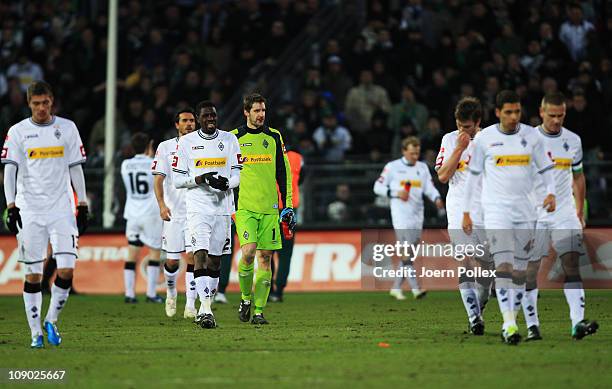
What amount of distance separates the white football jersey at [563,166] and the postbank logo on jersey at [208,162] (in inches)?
149

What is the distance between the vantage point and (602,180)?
21562 millimetres

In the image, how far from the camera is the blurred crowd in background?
2330cm

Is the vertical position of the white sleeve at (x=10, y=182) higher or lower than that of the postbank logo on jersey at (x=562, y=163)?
lower

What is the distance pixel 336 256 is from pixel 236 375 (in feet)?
42.2

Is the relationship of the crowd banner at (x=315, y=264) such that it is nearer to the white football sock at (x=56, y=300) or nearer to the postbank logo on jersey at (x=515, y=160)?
the postbank logo on jersey at (x=515, y=160)

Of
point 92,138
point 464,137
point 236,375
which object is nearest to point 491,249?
point 464,137

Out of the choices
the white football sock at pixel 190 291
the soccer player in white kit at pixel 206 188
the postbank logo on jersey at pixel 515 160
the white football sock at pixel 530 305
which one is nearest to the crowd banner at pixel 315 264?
the white football sock at pixel 190 291

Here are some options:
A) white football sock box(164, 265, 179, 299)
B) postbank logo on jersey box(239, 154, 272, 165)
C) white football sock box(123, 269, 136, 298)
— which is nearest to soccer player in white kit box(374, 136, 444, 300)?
white football sock box(123, 269, 136, 298)

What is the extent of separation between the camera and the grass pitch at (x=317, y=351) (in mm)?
9055

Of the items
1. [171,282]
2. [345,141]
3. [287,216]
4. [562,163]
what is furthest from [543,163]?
[345,141]

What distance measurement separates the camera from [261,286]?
14.5 m

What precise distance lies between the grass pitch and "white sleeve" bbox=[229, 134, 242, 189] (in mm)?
1722

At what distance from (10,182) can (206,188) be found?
2.94 meters

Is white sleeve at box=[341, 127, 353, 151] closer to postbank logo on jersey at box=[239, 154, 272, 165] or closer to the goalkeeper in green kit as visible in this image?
the goalkeeper in green kit
